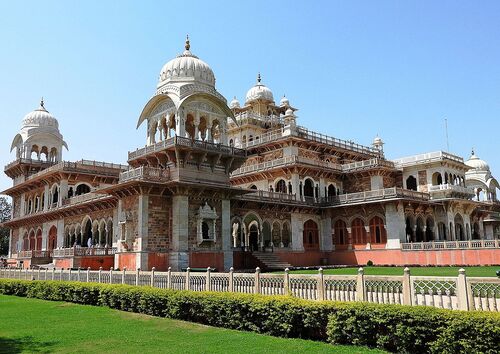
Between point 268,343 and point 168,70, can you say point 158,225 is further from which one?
point 268,343

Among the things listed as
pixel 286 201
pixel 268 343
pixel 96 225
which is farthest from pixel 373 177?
pixel 268 343

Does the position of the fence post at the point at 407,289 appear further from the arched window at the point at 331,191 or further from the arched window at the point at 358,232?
the arched window at the point at 331,191

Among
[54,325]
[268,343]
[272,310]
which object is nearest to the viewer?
[268,343]

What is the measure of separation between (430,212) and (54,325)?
97.7 feet

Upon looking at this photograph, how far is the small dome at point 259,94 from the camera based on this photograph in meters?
46.1

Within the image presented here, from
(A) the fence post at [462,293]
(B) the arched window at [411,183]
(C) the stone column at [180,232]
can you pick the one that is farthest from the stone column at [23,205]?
(A) the fence post at [462,293]

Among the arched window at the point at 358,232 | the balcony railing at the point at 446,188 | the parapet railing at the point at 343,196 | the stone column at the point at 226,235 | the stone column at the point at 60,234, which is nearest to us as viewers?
the stone column at the point at 226,235

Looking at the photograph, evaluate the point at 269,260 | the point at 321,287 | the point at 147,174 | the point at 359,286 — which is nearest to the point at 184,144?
the point at 147,174

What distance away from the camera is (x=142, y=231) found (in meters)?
23.6

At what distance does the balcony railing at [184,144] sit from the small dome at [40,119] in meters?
16.9

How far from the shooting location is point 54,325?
40.0 feet

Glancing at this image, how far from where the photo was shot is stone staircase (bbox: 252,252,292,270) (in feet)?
92.8

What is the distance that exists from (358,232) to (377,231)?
59.5 inches

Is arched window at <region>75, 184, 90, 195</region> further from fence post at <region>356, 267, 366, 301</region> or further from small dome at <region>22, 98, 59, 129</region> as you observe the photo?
fence post at <region>356, 267, 366, 301</region>
